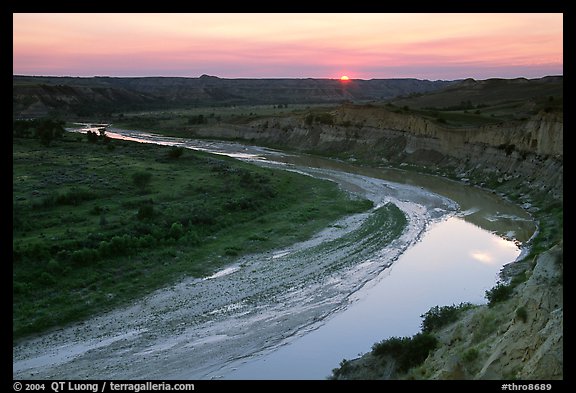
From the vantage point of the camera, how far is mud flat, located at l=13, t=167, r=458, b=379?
11.0 metres

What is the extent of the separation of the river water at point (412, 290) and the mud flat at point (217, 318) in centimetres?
37

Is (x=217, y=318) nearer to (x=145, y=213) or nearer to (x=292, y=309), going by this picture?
(x=292, y=309)

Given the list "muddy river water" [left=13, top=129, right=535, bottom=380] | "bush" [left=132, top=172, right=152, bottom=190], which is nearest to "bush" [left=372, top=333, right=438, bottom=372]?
"muddy river water" [left=13, top=129, right=535, bottom=380]

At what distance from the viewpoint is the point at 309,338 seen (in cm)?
1238

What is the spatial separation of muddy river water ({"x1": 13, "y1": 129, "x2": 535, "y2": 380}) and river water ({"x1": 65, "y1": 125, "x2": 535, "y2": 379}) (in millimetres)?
39

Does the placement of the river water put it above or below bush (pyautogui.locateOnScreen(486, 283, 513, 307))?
below

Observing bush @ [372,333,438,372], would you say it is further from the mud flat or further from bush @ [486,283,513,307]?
the mud flat

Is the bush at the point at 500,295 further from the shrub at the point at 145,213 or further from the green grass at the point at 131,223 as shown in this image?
the shrub at the point at 145,213

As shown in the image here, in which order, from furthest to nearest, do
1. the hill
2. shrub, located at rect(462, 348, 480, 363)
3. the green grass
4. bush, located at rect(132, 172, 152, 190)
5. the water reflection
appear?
1. the hill
2. bush, located at rect(132, 172, 152, 190)
3. the green grass
4. the water reflection
5. shrub, located at rect(462, 348, 480, 363)

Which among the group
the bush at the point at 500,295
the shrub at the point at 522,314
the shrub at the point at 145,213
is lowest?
the bush at the point at 500,295

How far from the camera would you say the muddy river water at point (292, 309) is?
11086mm

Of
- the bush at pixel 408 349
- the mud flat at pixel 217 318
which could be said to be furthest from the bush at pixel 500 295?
the mud flat at pixel 217 318
